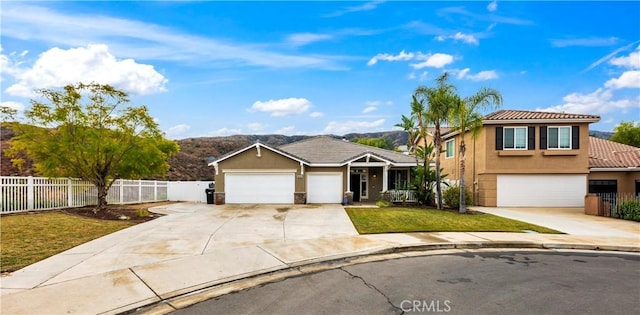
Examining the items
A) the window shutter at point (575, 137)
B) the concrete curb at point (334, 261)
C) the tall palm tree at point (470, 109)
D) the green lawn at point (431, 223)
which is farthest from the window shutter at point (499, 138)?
the concrete curb at point (334, 261)

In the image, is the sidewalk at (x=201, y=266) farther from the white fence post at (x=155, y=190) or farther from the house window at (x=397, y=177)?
the house window at (x=397, y=177)

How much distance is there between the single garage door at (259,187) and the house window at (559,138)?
51.7 ft

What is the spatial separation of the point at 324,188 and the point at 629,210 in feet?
50.2

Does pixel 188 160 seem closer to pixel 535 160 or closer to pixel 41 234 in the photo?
pixel 41 234

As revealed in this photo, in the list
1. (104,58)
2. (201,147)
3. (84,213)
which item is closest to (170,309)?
(84,213)

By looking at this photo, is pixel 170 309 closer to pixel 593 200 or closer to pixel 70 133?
pixel 70 133

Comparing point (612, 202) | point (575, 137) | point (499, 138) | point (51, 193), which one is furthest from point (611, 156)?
point (51, 193)

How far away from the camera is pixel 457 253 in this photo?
878cm

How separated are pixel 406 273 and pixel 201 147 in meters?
53.6

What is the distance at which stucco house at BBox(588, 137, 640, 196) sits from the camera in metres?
19.8

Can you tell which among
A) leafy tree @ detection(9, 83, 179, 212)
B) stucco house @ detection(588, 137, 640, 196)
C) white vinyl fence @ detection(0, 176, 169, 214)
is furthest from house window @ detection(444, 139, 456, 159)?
white vinyl fence @ detection(0, 176, 169, 214)

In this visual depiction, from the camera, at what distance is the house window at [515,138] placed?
19938mm

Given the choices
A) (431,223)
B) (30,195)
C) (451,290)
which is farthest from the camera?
(30,195)

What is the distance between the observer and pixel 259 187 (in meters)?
20.8
